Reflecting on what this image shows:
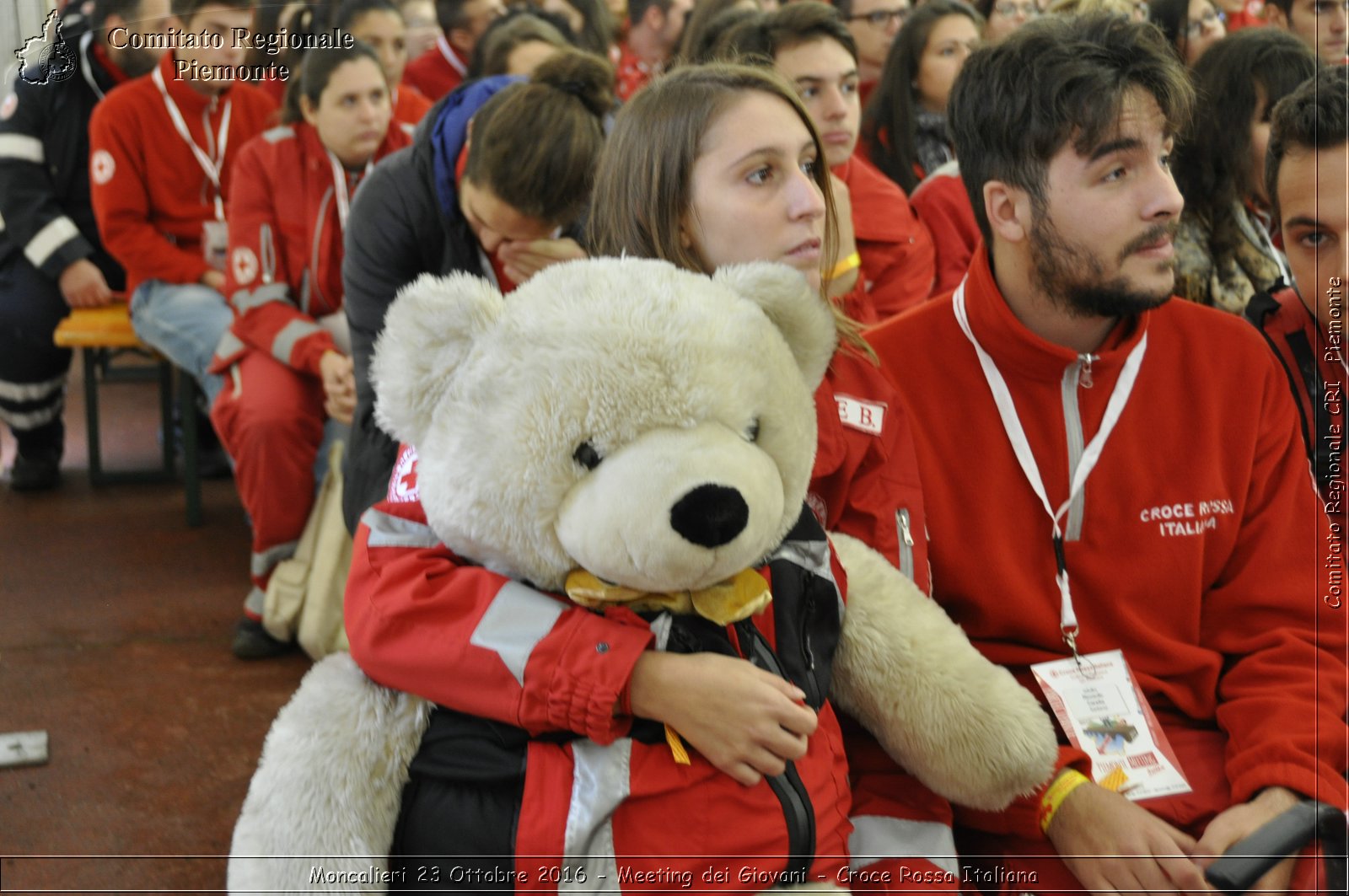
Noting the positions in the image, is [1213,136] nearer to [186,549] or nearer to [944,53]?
[944,53]

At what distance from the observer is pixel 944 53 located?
11.8 ft

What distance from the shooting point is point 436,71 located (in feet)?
15.0

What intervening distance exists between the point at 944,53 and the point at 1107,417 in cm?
234

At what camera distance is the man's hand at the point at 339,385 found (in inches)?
113

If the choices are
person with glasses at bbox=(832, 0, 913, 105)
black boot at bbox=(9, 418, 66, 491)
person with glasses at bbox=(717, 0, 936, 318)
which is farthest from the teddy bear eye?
Answer: person with glasses at bbox=(832, 0, 913, 105)

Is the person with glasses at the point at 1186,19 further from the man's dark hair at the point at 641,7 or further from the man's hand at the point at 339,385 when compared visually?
the man's dark hair at the point at 641,7

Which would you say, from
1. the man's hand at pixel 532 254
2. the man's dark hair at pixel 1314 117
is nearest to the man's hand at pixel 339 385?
the man's hand at pixel 532 254

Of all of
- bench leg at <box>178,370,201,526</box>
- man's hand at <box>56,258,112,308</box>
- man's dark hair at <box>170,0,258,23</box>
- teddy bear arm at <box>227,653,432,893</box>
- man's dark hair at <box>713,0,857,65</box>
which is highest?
man's dark hair at <box>713,0,857,65</box>

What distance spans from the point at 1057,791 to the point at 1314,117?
1034 millimetres

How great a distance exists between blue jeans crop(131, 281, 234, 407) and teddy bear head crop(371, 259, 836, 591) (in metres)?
2.21

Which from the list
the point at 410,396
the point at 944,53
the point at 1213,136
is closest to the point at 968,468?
the point at 410,396

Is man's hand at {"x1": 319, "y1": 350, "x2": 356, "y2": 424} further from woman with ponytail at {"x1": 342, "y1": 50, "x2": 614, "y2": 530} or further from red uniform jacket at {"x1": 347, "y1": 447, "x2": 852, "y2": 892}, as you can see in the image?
red uniform jacket at {"x1": 347, "y1": 447, "x2": 852, "y2": 892}

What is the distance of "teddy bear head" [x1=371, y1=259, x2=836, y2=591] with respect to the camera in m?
1.07

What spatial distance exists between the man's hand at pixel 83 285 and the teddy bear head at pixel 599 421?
2.30m
